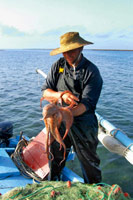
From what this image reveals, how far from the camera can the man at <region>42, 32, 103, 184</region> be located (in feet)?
11.4

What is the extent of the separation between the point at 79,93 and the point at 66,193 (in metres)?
1.80

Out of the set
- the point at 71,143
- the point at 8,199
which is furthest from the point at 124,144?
the point at 8,199

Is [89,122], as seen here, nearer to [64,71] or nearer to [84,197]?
[64,71]

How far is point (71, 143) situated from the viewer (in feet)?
13.5

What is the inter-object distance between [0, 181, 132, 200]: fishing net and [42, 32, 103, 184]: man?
3.64 ft

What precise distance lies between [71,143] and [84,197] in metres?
1.57

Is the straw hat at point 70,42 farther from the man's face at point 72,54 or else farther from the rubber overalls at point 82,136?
the rubber overalls at point 82,136

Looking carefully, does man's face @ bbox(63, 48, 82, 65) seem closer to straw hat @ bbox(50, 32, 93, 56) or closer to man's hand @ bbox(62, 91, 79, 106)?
straw hat @ bbox(50, 32, 93, 56)

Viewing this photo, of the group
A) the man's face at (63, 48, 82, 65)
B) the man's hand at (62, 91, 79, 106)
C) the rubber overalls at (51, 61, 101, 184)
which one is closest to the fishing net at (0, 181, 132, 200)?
the rubber overalls at (51, 61, 101, 184)

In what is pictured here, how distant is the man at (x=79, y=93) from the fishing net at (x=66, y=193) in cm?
111

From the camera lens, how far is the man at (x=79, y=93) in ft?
11.4

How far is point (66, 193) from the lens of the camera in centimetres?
267

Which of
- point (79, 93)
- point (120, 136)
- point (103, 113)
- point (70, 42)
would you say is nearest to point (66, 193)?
point (79, 93)

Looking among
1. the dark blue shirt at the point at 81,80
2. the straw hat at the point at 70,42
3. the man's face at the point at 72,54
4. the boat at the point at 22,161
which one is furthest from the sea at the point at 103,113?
the straw hat at the point at 70,42
